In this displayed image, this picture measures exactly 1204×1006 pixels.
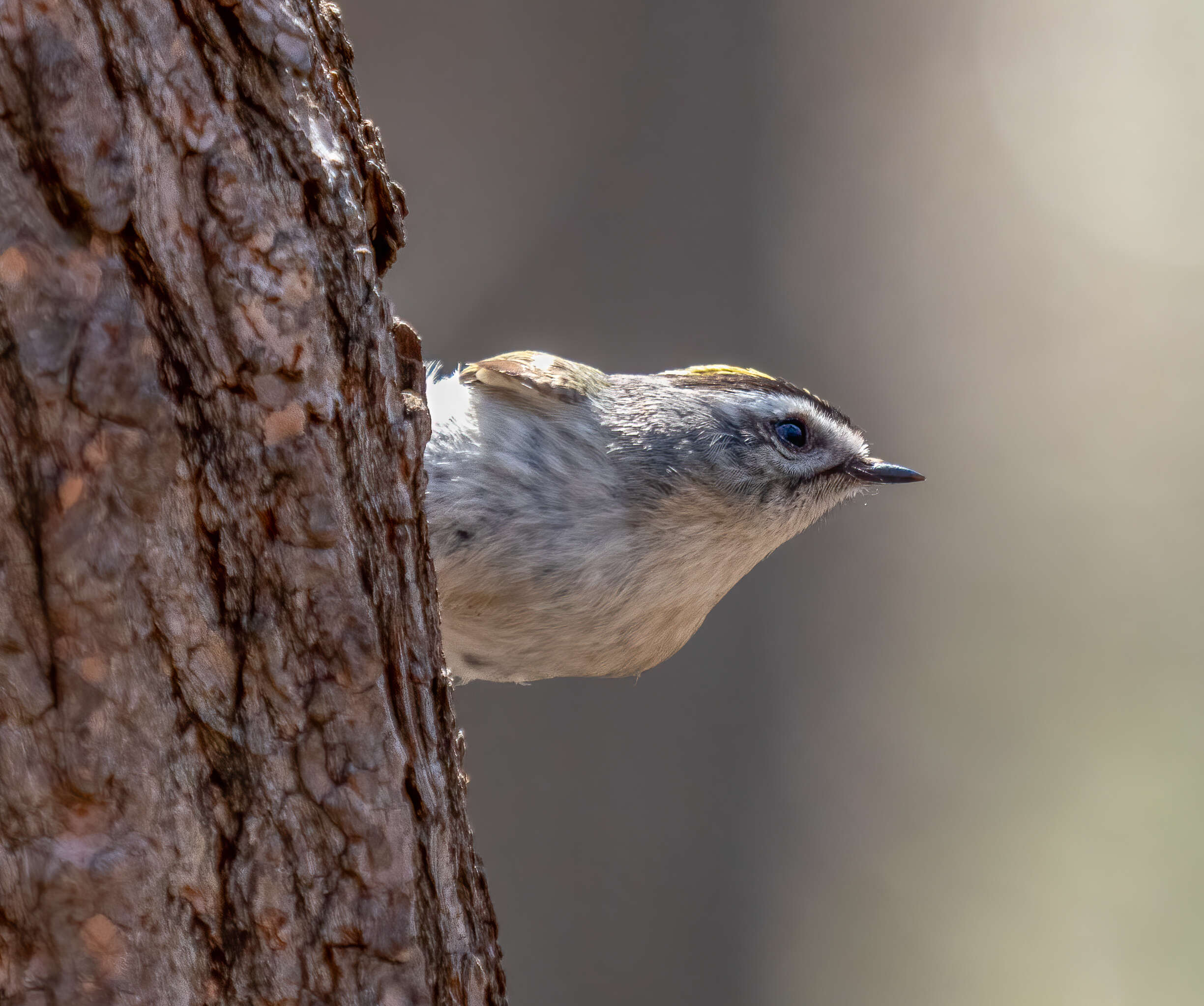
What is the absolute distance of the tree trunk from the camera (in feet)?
2.37

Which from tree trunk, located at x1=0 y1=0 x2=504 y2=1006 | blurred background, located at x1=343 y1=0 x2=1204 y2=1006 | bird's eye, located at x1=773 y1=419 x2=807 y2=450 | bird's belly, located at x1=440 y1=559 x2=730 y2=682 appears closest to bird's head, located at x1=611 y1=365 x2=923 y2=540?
bird's eye, located at x1=773 y1=419 x2=807 y2=450

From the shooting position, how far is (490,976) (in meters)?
0.97

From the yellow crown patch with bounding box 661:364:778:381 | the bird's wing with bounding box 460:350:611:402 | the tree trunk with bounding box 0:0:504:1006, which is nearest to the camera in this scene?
the tree trunk with bounding box 0:0:504:1006

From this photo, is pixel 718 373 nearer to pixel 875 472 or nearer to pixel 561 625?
pixel 875 472

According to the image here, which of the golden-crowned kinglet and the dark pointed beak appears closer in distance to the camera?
the golden-crowned kinglet

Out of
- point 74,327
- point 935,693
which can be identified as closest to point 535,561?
point 74,327

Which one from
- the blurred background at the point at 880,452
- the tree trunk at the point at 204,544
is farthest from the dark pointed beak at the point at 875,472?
the tree trunk at the point at 204,544

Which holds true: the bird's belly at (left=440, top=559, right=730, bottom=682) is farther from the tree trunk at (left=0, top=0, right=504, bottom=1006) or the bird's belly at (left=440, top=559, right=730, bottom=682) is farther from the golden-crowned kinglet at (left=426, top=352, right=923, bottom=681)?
the tree trunk at (left=0, top=0, right=504, bottom=1006)

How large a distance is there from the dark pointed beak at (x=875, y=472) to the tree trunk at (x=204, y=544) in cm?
118

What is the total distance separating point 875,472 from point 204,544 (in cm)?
141

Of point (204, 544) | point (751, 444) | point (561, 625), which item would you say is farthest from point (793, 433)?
point (204, 544)

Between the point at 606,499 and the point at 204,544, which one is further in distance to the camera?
the point at 606,499

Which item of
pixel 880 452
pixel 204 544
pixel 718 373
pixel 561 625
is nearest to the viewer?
pixel 204 544

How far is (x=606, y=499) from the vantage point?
5.74 feet
